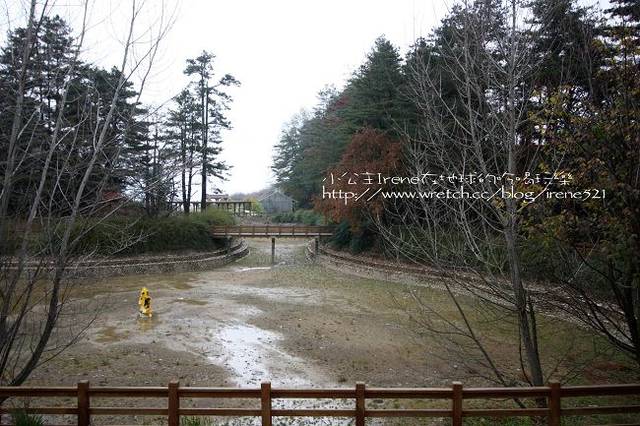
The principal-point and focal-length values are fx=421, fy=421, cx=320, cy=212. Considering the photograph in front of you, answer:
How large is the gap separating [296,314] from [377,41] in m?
19.1

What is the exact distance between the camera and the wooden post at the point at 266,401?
492cm

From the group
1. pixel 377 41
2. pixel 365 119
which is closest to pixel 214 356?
pixel 365 119

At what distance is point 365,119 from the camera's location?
25844mm

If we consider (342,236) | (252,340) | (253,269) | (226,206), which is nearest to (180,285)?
(253,269)

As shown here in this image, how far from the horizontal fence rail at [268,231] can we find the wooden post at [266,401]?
2604cm

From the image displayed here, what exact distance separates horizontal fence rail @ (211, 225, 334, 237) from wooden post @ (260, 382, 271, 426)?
85.4ft

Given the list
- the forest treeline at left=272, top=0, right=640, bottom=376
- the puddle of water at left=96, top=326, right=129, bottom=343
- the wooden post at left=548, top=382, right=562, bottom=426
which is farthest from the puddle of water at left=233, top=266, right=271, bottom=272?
the wooden post at left=548, top=382, right=562, bottom=426

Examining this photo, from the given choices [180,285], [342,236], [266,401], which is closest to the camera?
[266,401]

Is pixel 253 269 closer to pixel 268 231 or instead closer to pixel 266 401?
pixel 268 231

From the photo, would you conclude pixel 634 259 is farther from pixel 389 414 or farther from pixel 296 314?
pixel 296 314

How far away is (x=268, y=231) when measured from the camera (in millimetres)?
31891

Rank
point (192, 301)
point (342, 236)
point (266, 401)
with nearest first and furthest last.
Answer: point (266, 401), point (192, 301), point (342, 236)

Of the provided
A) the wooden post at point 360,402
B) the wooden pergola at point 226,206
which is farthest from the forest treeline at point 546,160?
the wooden pergola at point 226,206

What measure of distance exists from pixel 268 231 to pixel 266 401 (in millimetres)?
27152
